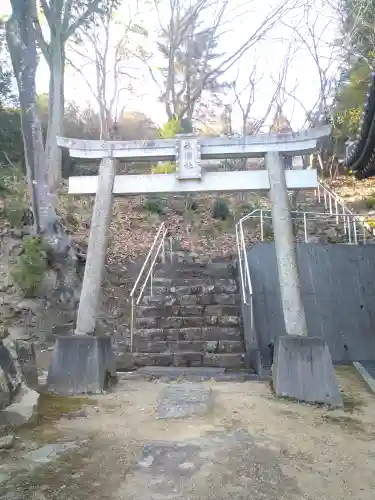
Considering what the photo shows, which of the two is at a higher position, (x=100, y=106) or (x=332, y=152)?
(x=100, y=106)

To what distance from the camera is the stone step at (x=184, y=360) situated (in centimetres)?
817

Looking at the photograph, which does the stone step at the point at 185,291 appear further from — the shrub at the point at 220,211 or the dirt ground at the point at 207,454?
the shrub at the point at 220,211

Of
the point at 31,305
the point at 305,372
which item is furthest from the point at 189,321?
the point at 305,372

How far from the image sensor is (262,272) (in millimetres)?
9922

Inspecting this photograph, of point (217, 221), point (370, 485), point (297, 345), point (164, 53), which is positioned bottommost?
point (370, 485)

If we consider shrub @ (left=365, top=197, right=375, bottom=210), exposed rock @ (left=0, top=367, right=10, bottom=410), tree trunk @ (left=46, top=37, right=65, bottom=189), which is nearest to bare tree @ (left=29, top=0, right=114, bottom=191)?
tree trunk @ (left=46, top=37, right=65, bottom=189)

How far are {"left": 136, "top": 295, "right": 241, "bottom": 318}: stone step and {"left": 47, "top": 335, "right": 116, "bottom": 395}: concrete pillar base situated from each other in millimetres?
3027

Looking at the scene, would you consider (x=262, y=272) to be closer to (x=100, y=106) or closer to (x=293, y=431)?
(x=293, y=431)

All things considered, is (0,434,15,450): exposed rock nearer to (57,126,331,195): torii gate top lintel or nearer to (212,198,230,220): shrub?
(57,126,331,195): torii gate top lintel

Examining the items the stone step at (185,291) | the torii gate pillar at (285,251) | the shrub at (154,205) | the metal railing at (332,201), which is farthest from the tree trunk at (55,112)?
the metal railing at (332,201)

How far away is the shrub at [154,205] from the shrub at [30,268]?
709 cm

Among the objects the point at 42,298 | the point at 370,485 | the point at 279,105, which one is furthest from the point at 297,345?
the point at 279,105

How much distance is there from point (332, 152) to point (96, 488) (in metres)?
19.8

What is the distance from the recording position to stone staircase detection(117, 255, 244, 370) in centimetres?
827
